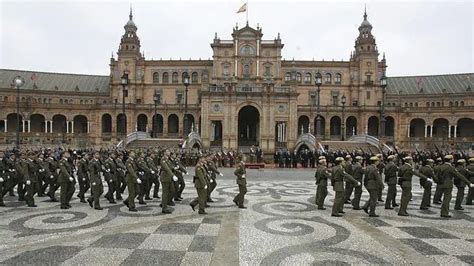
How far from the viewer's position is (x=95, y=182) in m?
12.4

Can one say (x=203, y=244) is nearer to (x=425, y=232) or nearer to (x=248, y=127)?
(x=425, y=232)

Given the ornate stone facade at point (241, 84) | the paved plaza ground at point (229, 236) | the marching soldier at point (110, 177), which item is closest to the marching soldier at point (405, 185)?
the paved plaza ground at point (229, 236)

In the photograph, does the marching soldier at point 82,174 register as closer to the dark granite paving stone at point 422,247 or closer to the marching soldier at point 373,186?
the marching soldier at point 373,186

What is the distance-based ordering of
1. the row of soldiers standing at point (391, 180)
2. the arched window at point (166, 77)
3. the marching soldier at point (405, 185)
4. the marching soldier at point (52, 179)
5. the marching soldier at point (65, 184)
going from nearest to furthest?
the row of soldiers standing at point (391, 180) < the marching soldier at point (405, 185) < the marching soldier at point (65, 184) < the marching soldier at point (52, 179) < the arched window at point (166, 77)

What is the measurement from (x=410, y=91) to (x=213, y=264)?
81.6 meters

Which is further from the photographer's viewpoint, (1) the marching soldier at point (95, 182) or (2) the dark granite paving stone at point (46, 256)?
(1) the marching soldier at point (95, 182)

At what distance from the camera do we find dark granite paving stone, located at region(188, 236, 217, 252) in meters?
7.83

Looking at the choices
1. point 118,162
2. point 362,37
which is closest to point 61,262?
point 118,162

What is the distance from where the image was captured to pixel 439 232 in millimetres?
9648

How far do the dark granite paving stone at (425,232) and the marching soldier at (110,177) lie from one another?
10463 millimetres

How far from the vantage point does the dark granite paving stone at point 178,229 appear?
9.24 metres

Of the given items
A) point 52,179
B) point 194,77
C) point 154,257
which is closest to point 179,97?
point 194,77

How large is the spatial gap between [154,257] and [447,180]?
34.8 ft

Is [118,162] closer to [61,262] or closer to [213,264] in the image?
[61,262]
